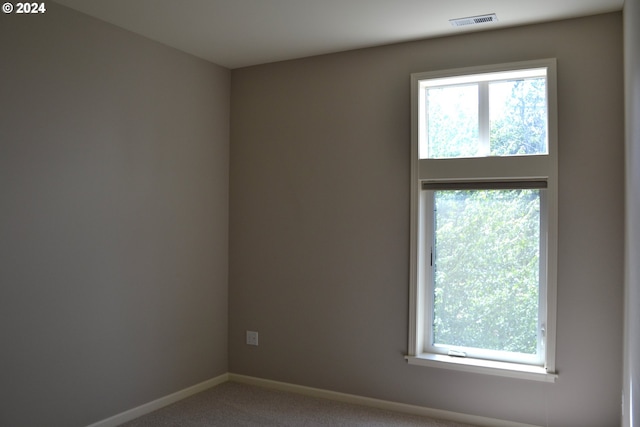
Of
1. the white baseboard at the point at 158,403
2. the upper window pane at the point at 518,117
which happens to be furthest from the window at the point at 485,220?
the white baseboard at the point at 158,403

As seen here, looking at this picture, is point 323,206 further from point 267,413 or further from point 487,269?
point 267,413

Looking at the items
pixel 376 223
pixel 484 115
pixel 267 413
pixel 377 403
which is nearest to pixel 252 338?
pixel 267 413

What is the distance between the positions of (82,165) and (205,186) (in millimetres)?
1160

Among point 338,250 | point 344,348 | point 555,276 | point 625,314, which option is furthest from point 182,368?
point 625,314

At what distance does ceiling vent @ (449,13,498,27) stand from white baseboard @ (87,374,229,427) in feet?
10.7

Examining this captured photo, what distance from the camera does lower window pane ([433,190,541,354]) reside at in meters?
3.52

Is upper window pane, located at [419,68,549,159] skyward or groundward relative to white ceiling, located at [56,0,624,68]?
groundward

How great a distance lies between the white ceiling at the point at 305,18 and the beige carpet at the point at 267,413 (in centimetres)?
266

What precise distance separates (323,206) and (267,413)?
1.58 m

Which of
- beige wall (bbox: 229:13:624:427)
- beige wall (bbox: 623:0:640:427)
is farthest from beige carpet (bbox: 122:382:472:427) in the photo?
beige wall (bbox: 623:0:640:427)

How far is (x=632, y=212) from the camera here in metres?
2.73

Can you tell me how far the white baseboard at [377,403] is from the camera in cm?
352

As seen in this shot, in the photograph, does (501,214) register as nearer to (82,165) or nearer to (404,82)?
(404,82)

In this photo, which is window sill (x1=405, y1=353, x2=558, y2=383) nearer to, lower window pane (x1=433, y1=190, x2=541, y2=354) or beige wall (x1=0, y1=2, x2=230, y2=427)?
lower window pane (x1=433, y1=190, x2=541, y2=354)
